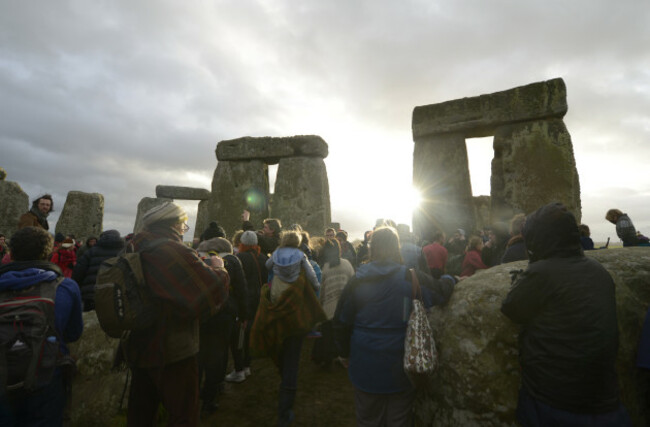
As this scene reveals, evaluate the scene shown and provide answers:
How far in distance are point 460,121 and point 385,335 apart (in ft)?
18.0

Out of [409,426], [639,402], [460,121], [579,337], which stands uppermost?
[460,121]

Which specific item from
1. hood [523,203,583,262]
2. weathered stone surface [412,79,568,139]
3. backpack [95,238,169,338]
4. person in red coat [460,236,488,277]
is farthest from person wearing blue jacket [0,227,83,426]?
weathered stone surface [412,79,568,139]

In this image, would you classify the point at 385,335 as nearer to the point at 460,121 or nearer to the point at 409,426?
the point at 409,426

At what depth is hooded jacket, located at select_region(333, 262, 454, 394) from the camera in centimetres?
200

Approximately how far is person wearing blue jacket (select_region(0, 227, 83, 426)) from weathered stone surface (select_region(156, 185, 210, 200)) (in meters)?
10.5

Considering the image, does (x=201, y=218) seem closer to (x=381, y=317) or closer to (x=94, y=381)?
(x=94, y=381)

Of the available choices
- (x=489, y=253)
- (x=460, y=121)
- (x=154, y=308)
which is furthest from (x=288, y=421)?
(x=460, y=121)

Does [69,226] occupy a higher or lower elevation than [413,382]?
higher

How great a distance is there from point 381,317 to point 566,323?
95 cm

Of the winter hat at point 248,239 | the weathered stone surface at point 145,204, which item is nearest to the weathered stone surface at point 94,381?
the winter hat at point 248,239

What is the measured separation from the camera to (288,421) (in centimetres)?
282

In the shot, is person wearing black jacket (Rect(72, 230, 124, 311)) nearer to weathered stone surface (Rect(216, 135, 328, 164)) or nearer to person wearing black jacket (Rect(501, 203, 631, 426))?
person wearing black jacket (Rect(501, 203, 631, 426))

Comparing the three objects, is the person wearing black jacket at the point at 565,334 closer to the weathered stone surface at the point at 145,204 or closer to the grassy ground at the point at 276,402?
the grassy ground at the point at 276,402

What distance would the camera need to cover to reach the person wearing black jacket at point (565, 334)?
1.43m
